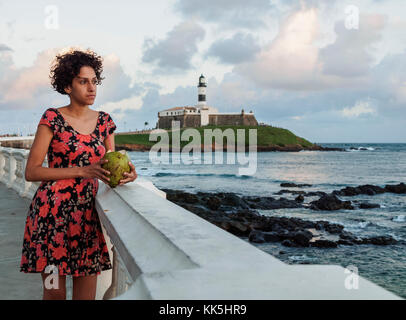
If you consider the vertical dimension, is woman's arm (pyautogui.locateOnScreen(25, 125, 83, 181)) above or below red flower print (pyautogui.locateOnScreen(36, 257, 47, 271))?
above

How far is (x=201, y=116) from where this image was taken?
10150cm

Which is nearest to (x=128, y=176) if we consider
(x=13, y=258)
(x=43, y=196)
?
(x=43, y=196)

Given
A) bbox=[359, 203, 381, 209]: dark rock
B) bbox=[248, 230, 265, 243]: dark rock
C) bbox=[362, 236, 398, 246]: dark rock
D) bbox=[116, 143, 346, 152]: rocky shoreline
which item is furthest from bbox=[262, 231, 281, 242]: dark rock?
bbox=[116, 143, 346, 152]: rocky shoreline

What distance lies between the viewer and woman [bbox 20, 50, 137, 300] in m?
2.58

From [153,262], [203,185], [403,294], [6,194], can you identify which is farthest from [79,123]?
[203,185]

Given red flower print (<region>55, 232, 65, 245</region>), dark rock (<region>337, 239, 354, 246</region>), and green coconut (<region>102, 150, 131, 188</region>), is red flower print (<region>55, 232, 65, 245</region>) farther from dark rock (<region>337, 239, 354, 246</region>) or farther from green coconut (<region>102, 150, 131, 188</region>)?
dark rock (<region>337, 239, 354, 246</region>)

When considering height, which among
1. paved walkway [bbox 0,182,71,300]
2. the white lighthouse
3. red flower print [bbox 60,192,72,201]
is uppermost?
the white lighthouse

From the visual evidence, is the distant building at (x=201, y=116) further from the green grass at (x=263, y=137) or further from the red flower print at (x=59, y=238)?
the red flower print at (x=59, y=238)

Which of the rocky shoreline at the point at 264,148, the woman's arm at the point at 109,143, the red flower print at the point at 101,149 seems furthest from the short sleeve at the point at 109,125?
the rocky shoreline at the point at 264,148

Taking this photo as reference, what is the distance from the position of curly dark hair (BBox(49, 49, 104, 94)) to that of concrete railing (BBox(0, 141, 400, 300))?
1.13 metres

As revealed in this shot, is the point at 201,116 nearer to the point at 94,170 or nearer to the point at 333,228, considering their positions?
the point at 333,228

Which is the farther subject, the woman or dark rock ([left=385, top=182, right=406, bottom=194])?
dark rock ([left=385, top=182, right=406, bottom=194])
